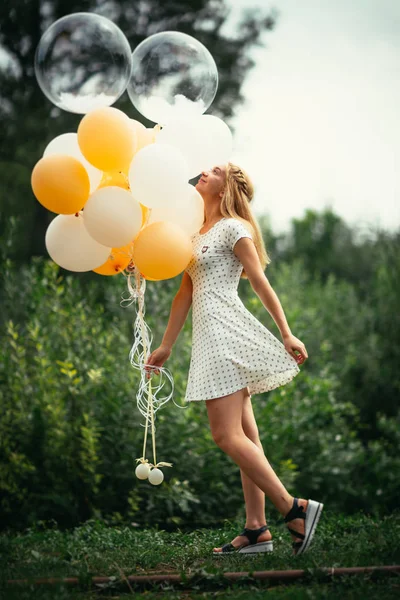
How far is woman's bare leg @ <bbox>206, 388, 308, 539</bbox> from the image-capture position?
2.80m

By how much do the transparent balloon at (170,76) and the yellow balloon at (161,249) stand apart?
59 centimetres

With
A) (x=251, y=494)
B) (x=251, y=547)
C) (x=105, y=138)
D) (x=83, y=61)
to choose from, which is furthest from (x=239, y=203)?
(x=251, y=547)

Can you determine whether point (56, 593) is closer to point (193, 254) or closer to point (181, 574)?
point (181, 574)

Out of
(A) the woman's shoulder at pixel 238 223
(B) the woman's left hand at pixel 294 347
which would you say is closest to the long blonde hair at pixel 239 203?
(A) the woman's shoulder at pixel 238 223

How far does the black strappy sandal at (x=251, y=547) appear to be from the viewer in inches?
118

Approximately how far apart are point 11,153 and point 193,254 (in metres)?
7.09

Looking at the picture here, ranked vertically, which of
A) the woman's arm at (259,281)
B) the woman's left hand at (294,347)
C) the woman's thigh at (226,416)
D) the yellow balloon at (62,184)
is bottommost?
the woman's thigh at (226,416)

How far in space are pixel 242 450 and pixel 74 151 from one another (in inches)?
60.7

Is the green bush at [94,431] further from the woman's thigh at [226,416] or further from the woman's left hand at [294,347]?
the woman's left hand at [294,347]

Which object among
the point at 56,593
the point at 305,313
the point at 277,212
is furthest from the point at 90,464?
the point at 277,212

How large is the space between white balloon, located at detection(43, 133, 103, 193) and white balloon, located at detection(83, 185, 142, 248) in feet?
0.77

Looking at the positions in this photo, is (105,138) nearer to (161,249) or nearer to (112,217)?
(112,217)

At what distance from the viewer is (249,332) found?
299 centimetres

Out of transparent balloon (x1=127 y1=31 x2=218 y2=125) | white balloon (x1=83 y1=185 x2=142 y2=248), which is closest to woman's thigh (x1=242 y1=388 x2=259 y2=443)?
white balloon (x1=83 y1=185 x2=142 y2=248)
